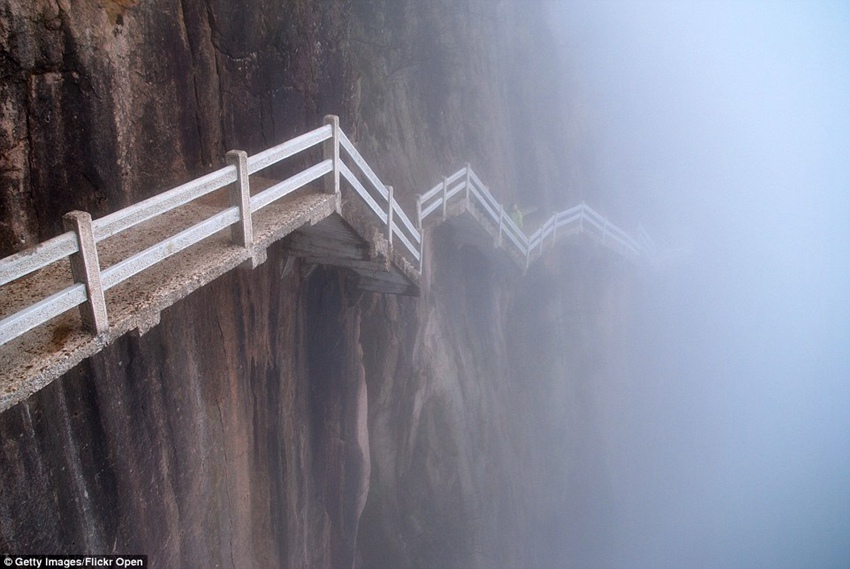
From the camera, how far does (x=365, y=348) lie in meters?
12.1

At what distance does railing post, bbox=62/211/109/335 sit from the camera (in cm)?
327

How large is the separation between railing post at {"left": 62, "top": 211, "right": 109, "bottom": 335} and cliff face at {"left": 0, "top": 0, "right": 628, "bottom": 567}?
1.11 metres

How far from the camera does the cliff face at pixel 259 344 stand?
173 inches

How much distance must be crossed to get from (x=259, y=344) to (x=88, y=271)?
13.1 feet

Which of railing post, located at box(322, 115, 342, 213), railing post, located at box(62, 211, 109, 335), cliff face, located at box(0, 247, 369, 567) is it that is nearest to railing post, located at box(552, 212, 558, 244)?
cliff face, located at box(0, 247, 369, 567)

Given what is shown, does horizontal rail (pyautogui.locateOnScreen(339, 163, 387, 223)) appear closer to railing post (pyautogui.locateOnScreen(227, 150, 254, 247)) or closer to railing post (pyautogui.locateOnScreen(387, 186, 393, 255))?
railing post (pyautogui.locateOnScreen(387, 186, 393, 255))

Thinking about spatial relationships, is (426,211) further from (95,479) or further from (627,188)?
(627,188)

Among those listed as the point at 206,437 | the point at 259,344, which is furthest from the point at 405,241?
the point at 206,437

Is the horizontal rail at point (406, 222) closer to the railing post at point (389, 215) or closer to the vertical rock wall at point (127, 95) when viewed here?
the railing post at point (389, 215)

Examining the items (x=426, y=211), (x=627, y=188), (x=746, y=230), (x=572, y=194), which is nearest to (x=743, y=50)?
(x=746, y=230)

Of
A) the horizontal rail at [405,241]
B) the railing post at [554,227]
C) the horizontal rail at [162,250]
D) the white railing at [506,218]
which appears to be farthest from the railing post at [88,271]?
the railing post at [554,227]

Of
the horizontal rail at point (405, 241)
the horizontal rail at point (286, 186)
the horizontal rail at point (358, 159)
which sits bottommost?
the horizontal rail at point (286, 186)

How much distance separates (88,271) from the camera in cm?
339

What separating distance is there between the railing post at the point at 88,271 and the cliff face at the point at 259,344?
1.11 metres
